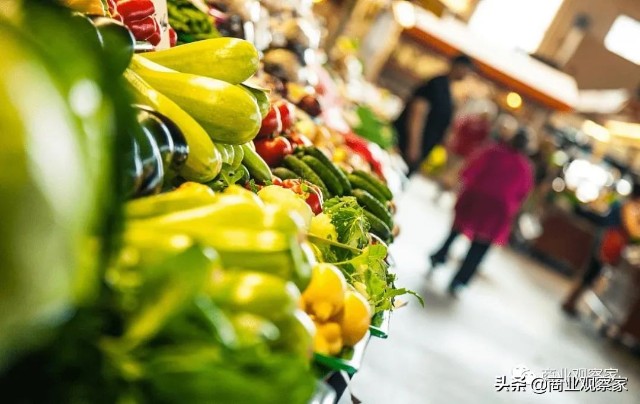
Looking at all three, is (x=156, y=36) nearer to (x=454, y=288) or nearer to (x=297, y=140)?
(x=297, y=140)

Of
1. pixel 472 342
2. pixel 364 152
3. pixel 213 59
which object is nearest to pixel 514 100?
pixel 472 342

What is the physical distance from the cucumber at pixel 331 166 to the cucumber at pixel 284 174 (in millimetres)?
223

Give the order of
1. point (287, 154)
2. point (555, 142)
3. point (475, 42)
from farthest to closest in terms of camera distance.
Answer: point (555, 142)
point (475, 42)
point (287, 154)

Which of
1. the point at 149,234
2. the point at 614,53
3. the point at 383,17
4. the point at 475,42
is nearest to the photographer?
the point at 149,234

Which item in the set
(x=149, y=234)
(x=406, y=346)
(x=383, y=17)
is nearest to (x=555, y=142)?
(x=383, y=17)

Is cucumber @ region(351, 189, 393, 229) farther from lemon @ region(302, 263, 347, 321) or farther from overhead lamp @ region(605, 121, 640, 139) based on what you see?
overhead lamp @ region(605, 121, 640, 139)

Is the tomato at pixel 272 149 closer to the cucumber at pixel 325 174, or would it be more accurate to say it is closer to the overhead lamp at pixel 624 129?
the cucumber at pixel 325 174

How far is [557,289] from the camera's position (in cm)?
1077

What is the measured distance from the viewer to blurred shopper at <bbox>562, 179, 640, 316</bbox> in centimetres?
887

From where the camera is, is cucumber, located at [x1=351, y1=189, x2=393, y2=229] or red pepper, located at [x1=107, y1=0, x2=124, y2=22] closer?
red pepper, located at [x1=107, y1=0, x2=124, y2=22]

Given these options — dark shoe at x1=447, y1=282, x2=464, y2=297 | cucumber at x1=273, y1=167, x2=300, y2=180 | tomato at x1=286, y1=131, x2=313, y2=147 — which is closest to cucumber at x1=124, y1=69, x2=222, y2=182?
cucumber at x1=273, y1=167, x2=300, y2=180

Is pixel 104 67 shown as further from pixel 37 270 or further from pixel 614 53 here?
pixel 614 53

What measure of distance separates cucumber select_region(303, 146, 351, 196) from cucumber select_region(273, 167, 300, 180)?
0.22 meters

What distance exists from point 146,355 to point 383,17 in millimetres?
9036
